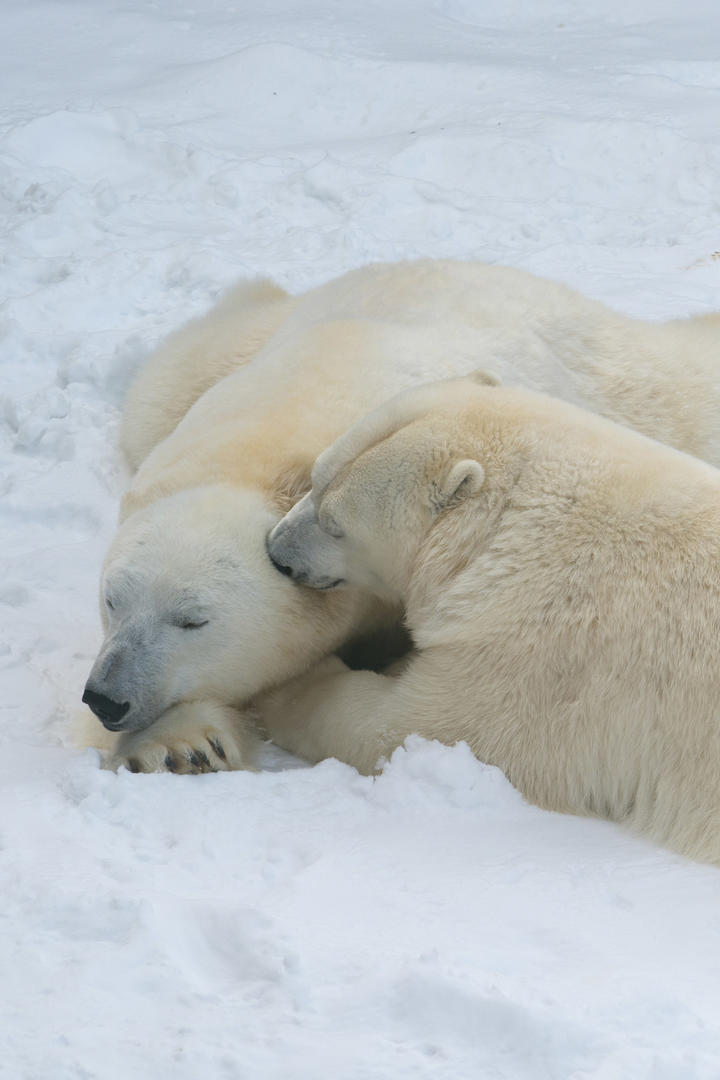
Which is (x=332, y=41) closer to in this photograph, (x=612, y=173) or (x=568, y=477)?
(x=612, y=173)

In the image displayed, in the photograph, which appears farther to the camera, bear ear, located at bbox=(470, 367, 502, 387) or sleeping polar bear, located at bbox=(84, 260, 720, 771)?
bear ear, located at bbox=(470, 367, 502, 387)

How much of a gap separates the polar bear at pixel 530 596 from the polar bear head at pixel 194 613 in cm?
8

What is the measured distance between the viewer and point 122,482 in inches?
174

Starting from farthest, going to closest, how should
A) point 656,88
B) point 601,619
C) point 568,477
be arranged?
point 656,88 < point 568,477 < point 601,619

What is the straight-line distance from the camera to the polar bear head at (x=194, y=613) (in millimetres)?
2918

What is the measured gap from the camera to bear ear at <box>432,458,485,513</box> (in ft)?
9.59

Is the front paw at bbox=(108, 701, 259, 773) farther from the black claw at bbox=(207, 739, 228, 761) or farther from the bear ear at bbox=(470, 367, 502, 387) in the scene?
the bear ear at bbox=(470, 367, 502, 387)

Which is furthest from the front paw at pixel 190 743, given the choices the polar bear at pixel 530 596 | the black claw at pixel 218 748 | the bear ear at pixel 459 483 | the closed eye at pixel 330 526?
the bear ear at pixel 459 483

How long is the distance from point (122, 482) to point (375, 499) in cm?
164

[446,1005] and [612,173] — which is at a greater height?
[446,1005]

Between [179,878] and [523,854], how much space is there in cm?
66

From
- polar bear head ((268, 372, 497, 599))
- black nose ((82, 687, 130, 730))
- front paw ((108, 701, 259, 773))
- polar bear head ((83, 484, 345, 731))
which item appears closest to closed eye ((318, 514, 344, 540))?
polar bear head ((268, 372, 497, 599))

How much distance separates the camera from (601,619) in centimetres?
275

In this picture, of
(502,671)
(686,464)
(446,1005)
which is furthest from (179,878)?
(686,464)
